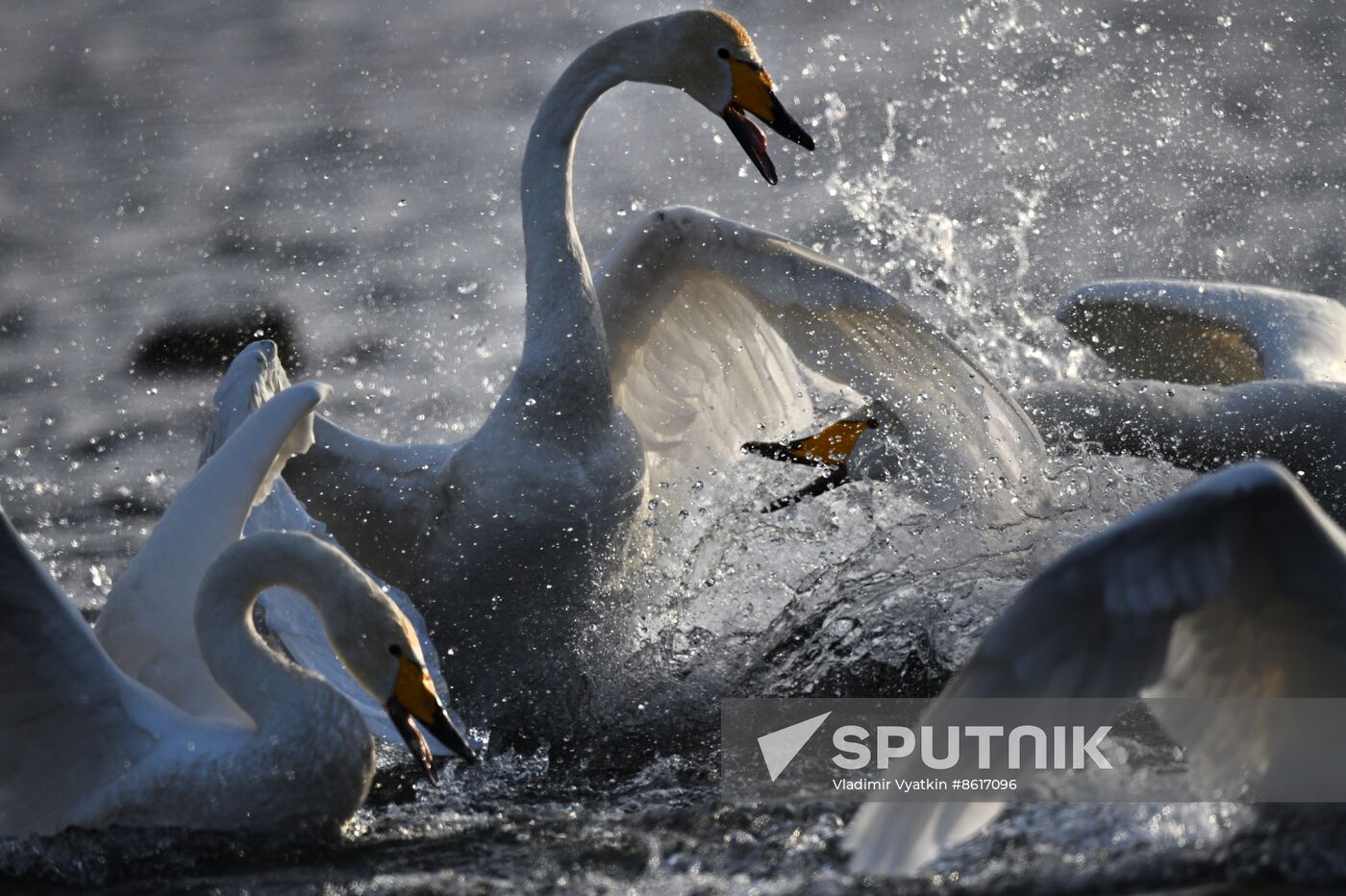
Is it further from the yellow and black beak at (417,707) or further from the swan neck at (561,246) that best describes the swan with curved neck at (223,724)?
the swan neck at (561,246)

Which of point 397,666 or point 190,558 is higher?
point 190,558

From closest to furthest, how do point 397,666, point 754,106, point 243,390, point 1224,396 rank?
point 397,666
point 754,106
point 243,390
point 1224,396

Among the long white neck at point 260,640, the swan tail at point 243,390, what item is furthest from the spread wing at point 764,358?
the long white neck at point 260,640

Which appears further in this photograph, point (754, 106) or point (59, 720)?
point (754, 106)

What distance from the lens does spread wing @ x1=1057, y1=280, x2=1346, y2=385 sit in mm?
6641

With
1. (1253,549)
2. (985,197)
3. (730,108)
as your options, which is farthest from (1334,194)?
(1253,549)

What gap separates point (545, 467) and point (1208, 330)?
3098 mm

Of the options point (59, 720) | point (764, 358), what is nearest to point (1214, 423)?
point (764, 358)

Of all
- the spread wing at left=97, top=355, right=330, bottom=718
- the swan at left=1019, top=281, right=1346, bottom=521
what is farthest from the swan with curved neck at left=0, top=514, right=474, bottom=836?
the swan at left=1019, top=281, right=1346, bottom=521

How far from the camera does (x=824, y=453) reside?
571 cm

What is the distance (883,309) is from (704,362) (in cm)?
88

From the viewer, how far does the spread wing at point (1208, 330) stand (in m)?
6.64

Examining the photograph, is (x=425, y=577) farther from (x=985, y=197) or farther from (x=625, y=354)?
(x=985, y=197)

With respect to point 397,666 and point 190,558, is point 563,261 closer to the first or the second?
point 190,558
